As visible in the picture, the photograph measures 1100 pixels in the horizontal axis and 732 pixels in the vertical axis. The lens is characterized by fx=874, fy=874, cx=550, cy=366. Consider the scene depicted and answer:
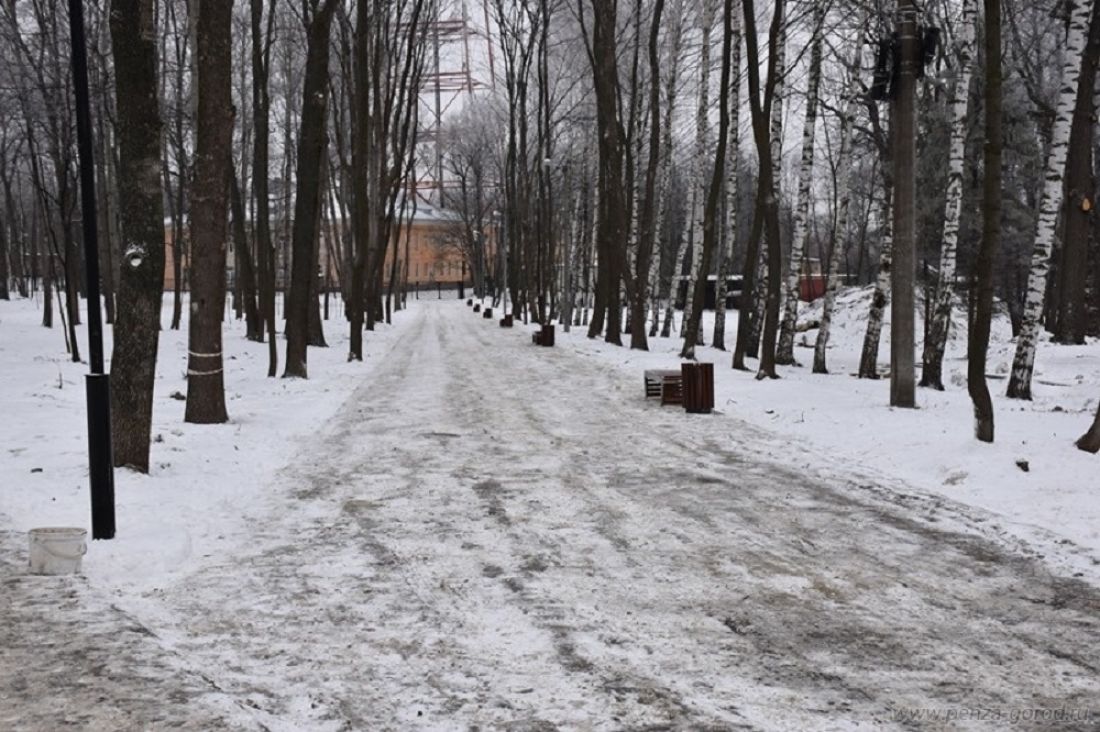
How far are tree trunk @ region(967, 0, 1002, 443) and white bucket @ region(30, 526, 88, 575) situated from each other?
776 cm

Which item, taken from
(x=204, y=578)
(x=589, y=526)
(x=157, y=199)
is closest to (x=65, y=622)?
(x=204, y=578)

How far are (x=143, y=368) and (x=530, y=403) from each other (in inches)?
259

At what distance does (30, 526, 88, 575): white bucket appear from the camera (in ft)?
16.3

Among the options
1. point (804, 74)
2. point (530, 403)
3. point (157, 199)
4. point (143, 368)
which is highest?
point (804, 74)

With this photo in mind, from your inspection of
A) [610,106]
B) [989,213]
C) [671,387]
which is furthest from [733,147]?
[989,213]

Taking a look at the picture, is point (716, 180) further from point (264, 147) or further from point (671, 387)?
point (264, 147)

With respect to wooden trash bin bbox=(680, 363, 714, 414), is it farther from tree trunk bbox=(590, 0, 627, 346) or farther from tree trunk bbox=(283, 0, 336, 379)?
tree trunk bbox=(590, 0, 627, 346)

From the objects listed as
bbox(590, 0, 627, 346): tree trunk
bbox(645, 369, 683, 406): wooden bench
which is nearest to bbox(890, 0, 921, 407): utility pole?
bbox(645, 369, 683, 406): wooden bench

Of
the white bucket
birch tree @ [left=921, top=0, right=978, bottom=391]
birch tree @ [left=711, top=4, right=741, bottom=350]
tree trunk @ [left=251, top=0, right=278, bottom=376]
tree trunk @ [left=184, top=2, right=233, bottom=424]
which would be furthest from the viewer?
birch tree @ [left=711, top=4, right=741, bottom=350]

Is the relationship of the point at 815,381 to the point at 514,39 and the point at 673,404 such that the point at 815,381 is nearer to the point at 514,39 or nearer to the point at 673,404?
the point at 673,404

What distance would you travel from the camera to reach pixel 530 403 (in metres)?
13.0

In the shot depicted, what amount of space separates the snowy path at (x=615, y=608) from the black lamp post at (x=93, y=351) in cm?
90

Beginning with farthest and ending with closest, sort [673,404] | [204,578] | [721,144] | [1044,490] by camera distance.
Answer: [721,144]
[673,404]
[1044,490]
[204,578]

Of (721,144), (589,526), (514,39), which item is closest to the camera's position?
(589,526)
